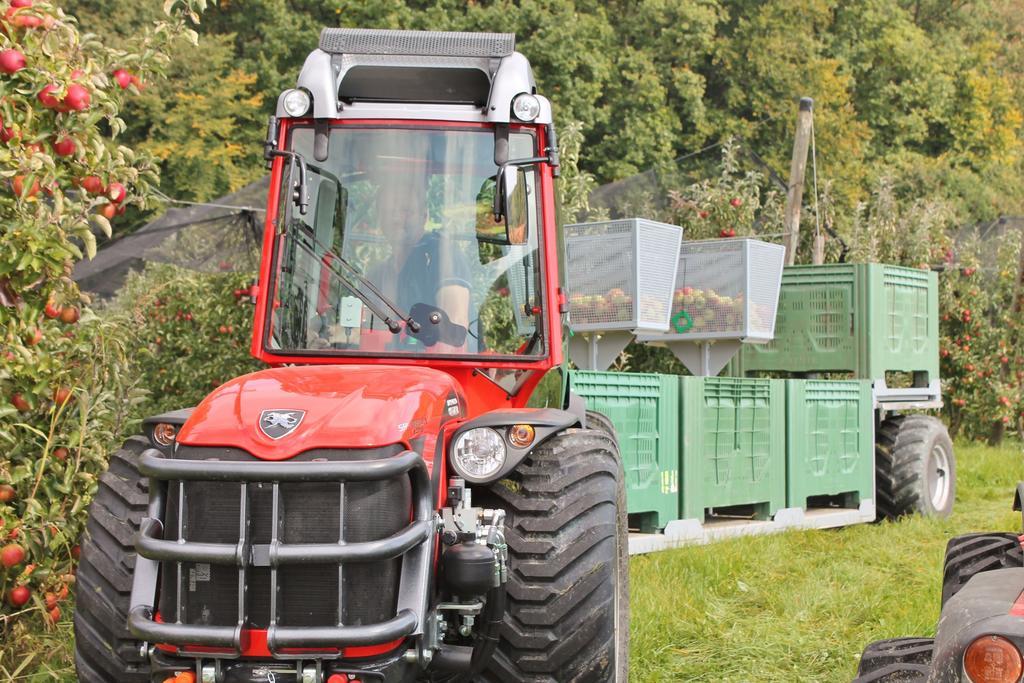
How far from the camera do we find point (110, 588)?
4211 millimetres

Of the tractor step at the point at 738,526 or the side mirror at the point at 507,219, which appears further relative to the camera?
the tractor step at the point at 738,526

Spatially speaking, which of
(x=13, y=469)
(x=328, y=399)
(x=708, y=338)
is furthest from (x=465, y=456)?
(x=708, y=338)

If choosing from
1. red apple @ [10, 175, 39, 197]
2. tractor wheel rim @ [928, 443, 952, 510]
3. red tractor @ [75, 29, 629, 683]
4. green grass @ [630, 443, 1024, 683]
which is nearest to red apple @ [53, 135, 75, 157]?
red apple @ [10, 175, 39, 197]

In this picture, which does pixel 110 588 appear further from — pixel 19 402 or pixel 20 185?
→ pixel 20 185

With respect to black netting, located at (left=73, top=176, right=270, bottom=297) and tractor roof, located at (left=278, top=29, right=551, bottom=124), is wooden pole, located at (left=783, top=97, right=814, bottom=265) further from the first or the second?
tractor roof, located at (left=278, top=29, right=551, bottom=124)

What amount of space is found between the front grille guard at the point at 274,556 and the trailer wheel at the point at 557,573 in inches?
18.0

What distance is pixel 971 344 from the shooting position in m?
17.5

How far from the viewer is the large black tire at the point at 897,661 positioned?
3.68 meters

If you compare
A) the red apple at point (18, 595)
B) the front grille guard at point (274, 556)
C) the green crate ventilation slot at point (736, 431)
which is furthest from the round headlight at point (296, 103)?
the green crate ventilation slot at point (736, 431)

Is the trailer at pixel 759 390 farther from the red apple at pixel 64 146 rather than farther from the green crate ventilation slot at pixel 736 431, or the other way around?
the red apple at pixel 64 146

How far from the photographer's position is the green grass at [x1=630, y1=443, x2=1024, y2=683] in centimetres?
602

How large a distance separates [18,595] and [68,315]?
1171 millimetres

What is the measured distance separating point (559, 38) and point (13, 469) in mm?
21549

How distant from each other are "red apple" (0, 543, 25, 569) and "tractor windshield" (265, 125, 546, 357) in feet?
4.30
